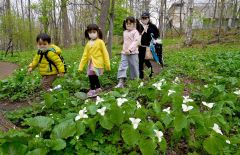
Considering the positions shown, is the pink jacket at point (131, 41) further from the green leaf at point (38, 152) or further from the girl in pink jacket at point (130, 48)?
the green leaf at point (38, 152)

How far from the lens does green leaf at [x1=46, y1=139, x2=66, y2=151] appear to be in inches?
127

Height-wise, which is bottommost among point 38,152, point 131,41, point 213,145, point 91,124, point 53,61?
point 213,145

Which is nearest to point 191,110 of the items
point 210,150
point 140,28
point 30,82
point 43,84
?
point 210,150

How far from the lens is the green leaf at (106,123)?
11.9 feet

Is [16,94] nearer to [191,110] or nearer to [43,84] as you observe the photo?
[43,84]

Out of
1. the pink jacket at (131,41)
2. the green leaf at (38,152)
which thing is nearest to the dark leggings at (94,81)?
the pink jacket at (131,41)

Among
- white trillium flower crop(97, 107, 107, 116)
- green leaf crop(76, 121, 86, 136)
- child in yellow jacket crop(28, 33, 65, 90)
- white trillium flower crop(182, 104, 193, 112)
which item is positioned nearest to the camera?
green leaf crop(76, 121, 86, 136)

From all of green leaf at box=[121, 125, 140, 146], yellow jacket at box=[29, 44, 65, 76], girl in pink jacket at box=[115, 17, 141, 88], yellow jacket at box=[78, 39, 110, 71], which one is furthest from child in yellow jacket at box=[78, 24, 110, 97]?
green leaf at box=[121, 125, 140, 146]

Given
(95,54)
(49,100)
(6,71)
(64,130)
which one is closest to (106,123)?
(64,130)

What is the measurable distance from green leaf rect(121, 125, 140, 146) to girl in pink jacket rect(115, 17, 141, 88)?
3.38 meters

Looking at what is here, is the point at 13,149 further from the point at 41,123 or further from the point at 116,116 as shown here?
the point at 116,116

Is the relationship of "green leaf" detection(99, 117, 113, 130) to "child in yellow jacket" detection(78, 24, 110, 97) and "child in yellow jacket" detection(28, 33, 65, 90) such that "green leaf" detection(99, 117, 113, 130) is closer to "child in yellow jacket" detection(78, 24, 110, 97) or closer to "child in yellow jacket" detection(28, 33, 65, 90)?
"child in yellow jacket" detection(78, 24, 110, 97)

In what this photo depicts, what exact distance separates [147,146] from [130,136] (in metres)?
0.22

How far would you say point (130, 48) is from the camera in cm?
687
